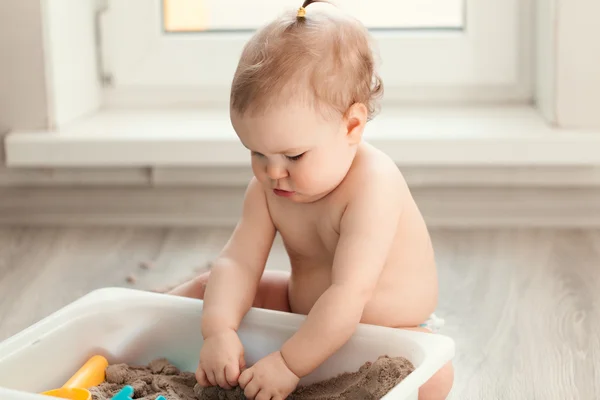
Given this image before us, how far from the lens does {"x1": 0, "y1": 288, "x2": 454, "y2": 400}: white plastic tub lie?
890mm

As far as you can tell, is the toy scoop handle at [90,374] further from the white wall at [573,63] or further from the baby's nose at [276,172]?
the white wall at [573,63]

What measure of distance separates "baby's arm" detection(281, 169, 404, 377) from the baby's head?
0.17ft

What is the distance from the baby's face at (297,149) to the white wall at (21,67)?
0.85m

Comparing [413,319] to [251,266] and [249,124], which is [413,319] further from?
[249,124]

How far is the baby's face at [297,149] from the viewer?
2.82 ft

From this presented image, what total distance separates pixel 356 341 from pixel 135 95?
108cm

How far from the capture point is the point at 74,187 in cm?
173

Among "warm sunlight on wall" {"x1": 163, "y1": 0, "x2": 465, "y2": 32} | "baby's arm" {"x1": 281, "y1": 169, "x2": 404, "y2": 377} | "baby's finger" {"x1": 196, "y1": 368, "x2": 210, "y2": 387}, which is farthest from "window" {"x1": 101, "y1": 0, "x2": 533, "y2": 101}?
"baby's finger" {"x1": 196, "y1": 368, "x2": 210, "y2": 387}

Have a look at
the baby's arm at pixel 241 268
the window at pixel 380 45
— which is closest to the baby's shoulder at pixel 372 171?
the baby's arm at pixel 241 268

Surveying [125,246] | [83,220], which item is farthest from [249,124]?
[83,220]

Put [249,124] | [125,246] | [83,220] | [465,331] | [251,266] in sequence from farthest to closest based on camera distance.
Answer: [83,220]
[125,246]
[465,331]
[251,266]
[249,124]

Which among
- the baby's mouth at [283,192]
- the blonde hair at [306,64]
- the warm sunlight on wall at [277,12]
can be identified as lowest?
the baby's mouth at [283,192]

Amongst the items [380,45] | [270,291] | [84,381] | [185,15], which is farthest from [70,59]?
[84,381]

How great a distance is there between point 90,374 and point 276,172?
0.97ft
